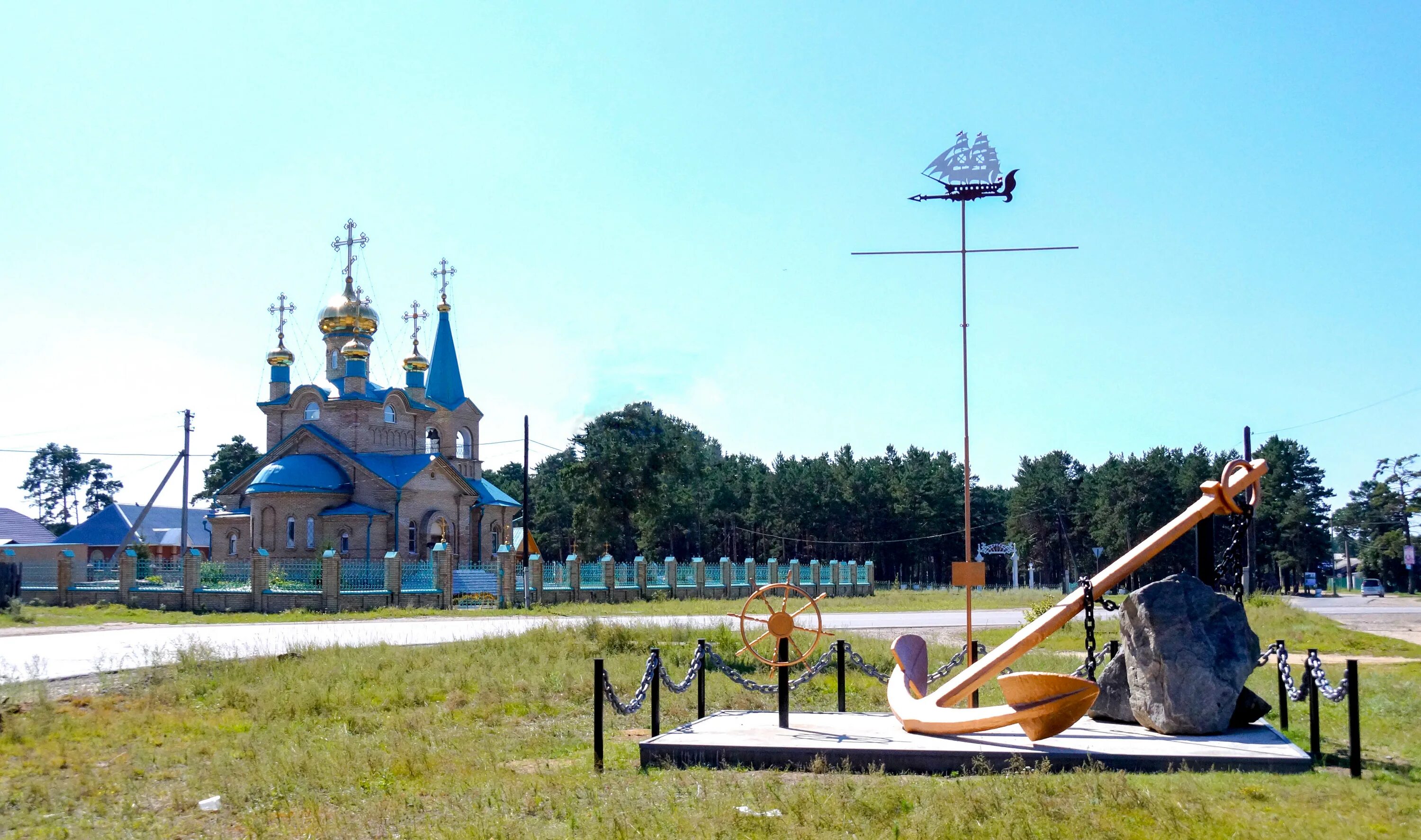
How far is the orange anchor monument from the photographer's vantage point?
323 inches

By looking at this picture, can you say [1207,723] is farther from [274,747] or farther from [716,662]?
[274,747]

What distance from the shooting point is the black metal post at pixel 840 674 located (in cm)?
1191

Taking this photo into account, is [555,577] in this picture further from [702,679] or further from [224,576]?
[702,679]

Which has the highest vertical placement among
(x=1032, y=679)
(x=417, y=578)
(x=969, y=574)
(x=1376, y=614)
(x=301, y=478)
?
(x=301, y=478)

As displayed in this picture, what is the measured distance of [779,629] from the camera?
35.9ft

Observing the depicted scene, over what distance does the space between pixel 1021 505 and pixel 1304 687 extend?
7665 cm

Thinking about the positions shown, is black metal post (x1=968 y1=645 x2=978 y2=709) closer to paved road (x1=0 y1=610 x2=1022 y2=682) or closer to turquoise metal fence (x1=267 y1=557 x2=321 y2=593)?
paved road (x1=0 y1=610 x2=1022 y2=682)

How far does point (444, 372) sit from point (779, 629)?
4730 centimetres

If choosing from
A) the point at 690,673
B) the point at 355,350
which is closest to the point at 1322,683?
the point at 690,673

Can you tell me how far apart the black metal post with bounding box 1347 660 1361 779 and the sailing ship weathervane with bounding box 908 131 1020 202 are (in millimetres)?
8259

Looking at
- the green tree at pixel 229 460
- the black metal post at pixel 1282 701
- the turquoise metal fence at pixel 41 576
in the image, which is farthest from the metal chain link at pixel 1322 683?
the green tree at pixel 229 460

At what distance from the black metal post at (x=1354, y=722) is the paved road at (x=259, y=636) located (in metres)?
15.0

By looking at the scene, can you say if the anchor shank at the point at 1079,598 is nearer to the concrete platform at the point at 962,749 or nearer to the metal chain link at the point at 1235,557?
the metal chain link at the point at 1235,557

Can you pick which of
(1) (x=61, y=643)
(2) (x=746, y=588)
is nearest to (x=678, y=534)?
(2) (x=746, y=588)
